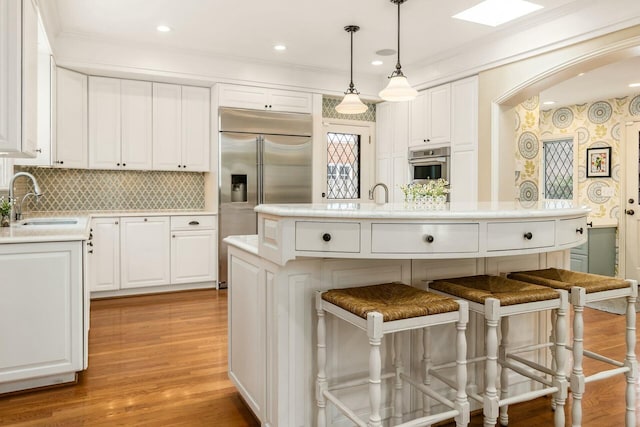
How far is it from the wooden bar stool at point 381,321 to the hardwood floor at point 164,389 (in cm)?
58

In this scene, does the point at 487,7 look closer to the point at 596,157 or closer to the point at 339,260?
the point at 339,260

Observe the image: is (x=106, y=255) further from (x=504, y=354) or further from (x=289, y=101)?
(x=504, y=354)

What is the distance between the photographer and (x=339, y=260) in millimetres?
2102

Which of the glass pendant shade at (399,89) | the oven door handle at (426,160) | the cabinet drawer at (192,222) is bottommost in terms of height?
the cabinet drawer at (192,222)

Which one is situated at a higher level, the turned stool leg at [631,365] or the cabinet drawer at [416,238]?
the cabinet drawer at [416,238]

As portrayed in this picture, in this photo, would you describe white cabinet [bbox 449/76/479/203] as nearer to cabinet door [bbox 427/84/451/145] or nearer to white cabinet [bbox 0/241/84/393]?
cabinet door [bbox 427/84/451/145]

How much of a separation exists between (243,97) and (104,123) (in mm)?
1524

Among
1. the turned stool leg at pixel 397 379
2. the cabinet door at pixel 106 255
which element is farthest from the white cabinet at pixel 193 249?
the turned stool leg at pixel 397 379

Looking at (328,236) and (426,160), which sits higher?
(426,160)

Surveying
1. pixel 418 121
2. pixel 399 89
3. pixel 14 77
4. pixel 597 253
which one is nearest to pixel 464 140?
pixel 418 121

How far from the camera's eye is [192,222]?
535 centimetres

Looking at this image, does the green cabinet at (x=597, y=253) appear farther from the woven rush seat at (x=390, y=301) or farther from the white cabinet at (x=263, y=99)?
the woven rush seat at (x=390, y=301)

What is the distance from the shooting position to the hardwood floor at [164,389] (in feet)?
7.78

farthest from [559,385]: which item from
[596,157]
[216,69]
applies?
[596,157]
